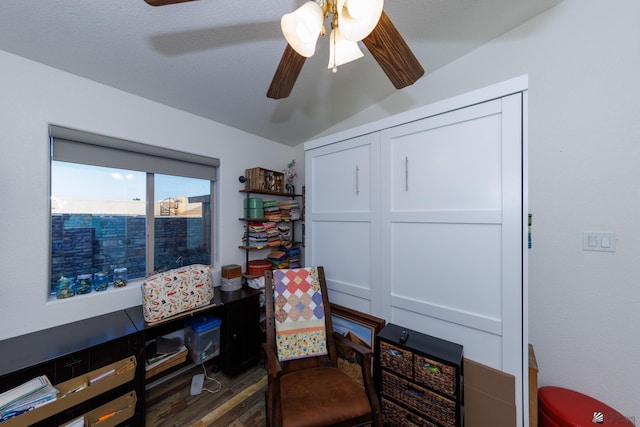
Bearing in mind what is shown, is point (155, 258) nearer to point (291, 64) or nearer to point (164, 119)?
point (164, 119)

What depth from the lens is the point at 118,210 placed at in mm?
1974

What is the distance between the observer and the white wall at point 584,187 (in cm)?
142

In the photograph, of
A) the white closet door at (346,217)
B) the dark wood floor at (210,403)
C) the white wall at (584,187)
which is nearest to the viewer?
the white wall at (584,187)

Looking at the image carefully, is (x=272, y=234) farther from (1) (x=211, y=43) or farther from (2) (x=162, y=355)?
(1) (x=211, y=43)

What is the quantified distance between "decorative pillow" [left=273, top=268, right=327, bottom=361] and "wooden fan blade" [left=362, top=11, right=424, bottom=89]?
1.47 m

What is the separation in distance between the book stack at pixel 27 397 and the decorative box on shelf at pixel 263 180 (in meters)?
1.98

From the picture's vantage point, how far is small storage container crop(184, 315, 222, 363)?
2.01 metres

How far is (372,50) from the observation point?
103 centimetres

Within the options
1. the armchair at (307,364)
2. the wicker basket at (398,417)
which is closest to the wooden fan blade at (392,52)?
the armchair at (307,364)

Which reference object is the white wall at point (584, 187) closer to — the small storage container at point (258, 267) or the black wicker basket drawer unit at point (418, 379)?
the black wicker basket drawer unit at point (418, 379)

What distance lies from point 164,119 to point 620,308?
3.69 metres

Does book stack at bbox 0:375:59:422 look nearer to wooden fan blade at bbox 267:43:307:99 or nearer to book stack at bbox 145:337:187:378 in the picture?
book stack at bbox 145:337:187:378

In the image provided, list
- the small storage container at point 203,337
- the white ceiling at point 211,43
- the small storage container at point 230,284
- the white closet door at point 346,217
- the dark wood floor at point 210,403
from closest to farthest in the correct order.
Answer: the white ceiling at point 211,43, the dark wood floor at point 210,403, the white closet door at point 346,217, the small storage container at point 203,337, the small storage container at point 230,284

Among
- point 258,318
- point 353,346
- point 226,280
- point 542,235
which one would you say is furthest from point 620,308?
point 226,280
